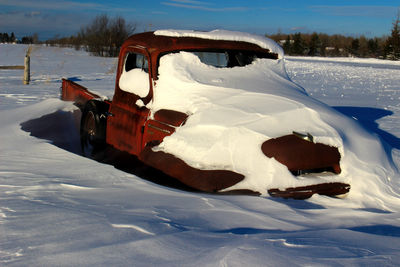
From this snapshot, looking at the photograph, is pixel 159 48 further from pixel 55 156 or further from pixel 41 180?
pixel 41 180

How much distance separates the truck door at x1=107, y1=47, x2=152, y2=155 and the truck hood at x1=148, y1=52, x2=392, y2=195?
261 mm

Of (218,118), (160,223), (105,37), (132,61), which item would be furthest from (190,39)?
(105,37)

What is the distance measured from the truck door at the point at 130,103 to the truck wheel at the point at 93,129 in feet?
0.51

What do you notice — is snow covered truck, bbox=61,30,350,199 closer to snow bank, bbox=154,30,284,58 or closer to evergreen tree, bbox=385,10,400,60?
snow bank, bbox=154,30,284,58

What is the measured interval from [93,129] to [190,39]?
1.91 meters

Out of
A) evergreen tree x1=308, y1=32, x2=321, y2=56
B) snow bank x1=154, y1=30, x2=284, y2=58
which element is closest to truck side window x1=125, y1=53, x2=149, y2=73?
snow bank x1=154, y1=30, x2=284, y2=58

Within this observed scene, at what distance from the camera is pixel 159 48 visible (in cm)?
488

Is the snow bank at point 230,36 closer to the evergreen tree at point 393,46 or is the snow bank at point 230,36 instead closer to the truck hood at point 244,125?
the truck hood at point 244,125

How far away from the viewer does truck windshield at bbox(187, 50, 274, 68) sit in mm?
5062

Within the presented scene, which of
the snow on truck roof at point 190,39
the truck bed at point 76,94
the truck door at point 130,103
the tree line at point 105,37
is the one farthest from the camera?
the tree line at point 105,37

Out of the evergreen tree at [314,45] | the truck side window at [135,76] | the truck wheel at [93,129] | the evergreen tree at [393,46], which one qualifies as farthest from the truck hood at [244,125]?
the evergreen tree at [314,45]

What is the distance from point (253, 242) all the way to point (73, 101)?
233 inches

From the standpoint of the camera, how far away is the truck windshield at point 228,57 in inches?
199

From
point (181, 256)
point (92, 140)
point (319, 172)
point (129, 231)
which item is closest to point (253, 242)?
point (181, 256)
